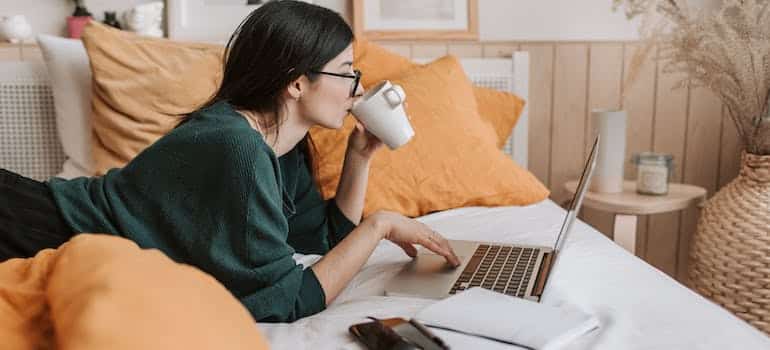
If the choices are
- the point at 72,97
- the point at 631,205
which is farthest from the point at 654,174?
the point at 72,97

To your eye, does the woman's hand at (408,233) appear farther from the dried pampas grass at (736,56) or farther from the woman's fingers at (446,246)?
the dried pampas grass at (736,56)

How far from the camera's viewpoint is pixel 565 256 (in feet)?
4.89

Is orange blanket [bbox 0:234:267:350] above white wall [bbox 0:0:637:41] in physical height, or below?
below

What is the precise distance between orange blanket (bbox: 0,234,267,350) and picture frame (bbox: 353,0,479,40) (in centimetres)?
168

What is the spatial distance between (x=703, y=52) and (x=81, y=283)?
176 centimetres

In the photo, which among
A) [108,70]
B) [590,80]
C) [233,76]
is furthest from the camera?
[590,80]

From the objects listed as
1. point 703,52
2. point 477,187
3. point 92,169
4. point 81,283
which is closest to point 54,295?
point 81,283

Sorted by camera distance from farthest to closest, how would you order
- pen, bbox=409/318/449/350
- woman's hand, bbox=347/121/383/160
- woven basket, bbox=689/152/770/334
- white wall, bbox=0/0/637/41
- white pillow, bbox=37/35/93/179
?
white wall, bbox=0/0/637/41 < white pillow, bbox=37/35/93/179 < woven basket, bbox=689/152/770/334 < woman's hand, bbox=347/121/383/160 < pen, bbox=409/318/449/350

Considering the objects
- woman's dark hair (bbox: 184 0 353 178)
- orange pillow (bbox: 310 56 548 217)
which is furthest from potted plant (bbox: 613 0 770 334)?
woman's dark hair (bbox: 184 0 353 178)

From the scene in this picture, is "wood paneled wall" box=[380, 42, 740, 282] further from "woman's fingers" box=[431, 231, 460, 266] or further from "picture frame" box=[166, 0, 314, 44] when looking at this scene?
"woman's fingers" box=[431, 231, 460, 266]

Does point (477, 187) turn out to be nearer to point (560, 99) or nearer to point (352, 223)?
point (352, 223)

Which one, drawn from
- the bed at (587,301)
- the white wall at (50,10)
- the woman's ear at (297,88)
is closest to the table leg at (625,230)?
the bed at (587,301)

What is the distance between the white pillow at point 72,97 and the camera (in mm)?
2109

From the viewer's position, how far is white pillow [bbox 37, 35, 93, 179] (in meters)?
2.11
